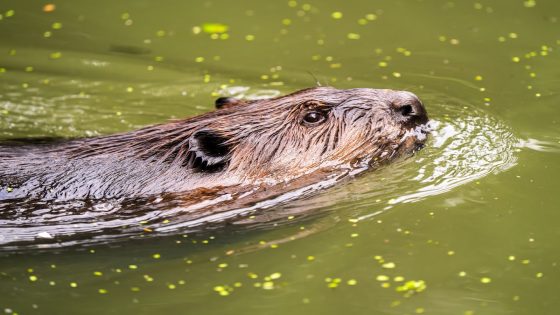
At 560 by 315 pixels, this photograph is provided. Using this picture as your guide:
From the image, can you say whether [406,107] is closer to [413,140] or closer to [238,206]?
[413,140]

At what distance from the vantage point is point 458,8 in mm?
10156

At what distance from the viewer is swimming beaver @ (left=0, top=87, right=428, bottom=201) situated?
6352 mm

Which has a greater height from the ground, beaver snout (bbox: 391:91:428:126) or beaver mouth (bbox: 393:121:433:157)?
beaver snout (bbox: 391:91:428:126)

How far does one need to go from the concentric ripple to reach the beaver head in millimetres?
139

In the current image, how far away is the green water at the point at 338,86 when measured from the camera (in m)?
5.69

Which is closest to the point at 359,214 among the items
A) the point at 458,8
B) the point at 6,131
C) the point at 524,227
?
the point at 524,227

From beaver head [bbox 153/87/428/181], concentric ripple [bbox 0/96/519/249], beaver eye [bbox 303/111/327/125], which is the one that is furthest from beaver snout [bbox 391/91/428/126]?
beaver eye [bbox 303/111/327/125]

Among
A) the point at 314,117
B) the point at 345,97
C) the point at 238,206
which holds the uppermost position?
the point at 345,97

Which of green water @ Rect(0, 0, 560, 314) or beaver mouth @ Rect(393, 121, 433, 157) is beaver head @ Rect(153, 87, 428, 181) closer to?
beaver mouth @ Rect(393, 121, 433, 157)

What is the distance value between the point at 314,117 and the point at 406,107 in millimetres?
707

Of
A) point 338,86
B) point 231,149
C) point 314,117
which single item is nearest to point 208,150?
point 231,149

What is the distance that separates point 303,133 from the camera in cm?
677

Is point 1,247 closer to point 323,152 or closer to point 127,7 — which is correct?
point 323,152

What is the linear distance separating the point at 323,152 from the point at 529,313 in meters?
1.98
